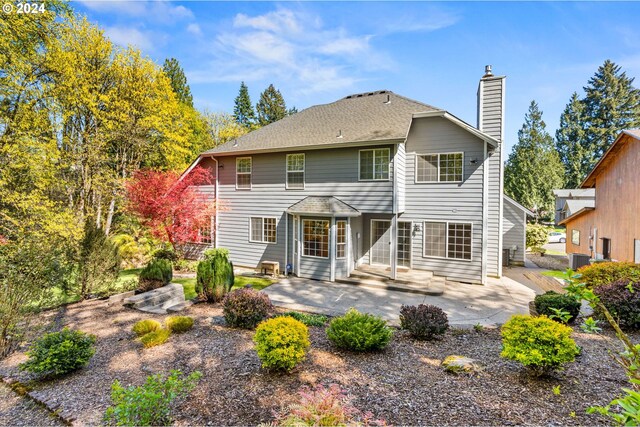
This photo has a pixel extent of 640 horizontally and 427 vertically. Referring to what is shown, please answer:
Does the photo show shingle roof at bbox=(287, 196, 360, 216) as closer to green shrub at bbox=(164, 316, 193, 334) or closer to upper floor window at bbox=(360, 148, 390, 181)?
upper floor window at bbox=(360, 148, 390, 181)

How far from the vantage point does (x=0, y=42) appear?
9.84 m

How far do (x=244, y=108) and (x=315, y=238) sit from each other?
34049mm

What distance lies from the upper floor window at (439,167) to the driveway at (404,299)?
428cm

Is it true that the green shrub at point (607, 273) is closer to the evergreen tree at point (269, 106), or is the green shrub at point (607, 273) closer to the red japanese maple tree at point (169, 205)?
the red japanese maple tree at point (169, 205)

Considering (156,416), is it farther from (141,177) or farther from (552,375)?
(141,177)

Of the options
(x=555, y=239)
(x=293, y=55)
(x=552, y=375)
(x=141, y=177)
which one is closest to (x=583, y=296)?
(x=552, y=375)

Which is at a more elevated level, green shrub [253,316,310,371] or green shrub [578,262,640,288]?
green shrub [578,262,640,288]

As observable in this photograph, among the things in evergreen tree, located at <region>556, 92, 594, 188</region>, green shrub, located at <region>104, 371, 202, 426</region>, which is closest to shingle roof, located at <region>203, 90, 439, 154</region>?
green shrub, located at <region>104, 371, 202, 426</region>

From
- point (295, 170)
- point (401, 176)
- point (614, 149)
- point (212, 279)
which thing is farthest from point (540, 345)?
point (614, 149)

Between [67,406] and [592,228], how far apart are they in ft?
74.7

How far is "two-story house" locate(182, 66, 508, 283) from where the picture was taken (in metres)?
11.2

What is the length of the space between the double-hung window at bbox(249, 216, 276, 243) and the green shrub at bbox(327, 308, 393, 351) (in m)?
8.29

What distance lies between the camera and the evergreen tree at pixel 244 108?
132 feet

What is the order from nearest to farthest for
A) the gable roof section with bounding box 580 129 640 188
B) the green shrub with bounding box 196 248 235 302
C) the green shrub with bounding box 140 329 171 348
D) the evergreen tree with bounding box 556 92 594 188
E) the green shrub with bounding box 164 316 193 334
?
the green shrub with bounding box 140 329 171 348 → the green shrub with bounding box 164 316 193 334 → the green shrub with bounding box 196 248 235 302 → the gable roof section with bounding box 580 129 640 188 → the evergreen tree with bounding box 556 92 594 188
